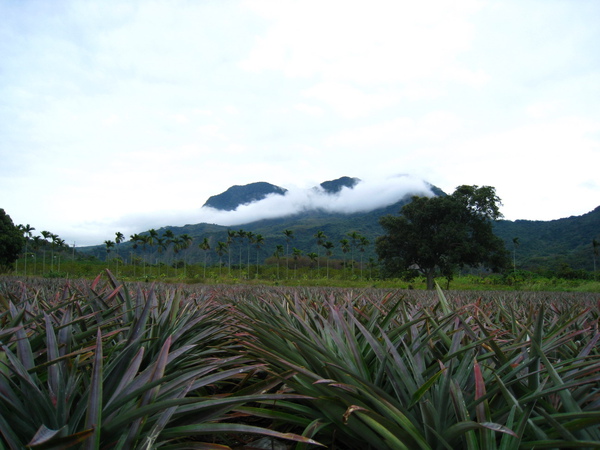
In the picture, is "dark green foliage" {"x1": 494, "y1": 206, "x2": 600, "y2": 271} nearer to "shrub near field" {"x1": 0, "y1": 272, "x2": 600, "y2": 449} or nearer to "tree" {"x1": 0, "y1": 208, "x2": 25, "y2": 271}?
"shrub near field" {"x1": 0, "y1": 272, "x2": 600, "y2": 449}

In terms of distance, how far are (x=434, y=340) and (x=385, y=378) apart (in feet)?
1.14

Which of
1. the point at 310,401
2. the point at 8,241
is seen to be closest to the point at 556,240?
the point at 310,401

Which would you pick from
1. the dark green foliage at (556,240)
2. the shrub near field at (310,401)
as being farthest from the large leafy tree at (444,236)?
the dark green foliage at (556,240)

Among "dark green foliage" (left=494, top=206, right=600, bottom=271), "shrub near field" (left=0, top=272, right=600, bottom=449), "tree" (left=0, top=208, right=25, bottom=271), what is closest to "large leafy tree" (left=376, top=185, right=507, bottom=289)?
"shrub near field" (left=0, top=272, right=600, bottom=449)

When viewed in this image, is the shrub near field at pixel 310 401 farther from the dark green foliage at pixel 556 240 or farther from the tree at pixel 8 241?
the dark green foliage at pixel 556 240

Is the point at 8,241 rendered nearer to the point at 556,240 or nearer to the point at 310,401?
the point at 310,401

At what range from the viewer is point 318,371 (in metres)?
1.32

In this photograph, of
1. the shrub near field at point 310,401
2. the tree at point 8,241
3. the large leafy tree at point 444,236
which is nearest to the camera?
the shrub near field at point 310,401

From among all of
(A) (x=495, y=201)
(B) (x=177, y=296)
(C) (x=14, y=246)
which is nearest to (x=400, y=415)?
(B) (x=177, y=296)

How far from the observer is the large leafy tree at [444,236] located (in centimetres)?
2573

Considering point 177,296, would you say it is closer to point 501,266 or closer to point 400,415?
point 400,415

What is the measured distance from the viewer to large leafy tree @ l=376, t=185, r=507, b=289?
2573 cm

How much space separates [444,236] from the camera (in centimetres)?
2612

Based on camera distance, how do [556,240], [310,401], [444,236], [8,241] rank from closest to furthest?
[310,401] < [444,236] < [8,241] < [556,240]
